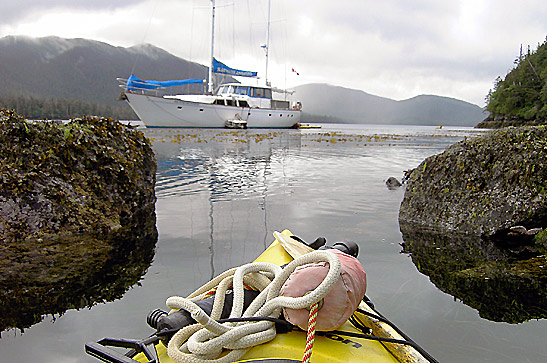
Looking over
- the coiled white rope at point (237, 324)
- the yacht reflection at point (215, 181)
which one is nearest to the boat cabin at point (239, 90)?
the yacht reflection at point (215, 181)

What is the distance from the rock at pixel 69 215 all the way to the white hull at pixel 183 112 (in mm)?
32566

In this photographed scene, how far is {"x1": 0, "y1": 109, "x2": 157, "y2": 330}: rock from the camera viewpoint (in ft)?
12.3

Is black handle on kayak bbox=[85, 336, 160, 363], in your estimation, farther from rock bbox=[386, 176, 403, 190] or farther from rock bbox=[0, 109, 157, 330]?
rock bbox=[386, 176, 403, 190]

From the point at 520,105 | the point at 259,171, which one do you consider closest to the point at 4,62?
the point at 520,105

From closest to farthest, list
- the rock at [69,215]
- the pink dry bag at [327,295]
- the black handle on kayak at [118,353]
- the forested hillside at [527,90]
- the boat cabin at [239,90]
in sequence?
the black handle on kayak at [118,353] → the pink dry bag at [327,295] → the rock at [69,215] → the boat cabin at [239,90] → the forested hillside at [527,90]

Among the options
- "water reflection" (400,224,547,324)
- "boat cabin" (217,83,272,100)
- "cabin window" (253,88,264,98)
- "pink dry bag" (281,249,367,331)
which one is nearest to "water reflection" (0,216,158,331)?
"pink dry bag" (281,249,367,331)

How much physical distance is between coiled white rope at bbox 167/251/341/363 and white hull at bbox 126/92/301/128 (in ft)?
123

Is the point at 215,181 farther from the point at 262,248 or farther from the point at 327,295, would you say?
the point at 327,295

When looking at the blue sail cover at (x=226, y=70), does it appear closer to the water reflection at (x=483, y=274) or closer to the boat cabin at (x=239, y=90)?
the boat cabin at (x=239, y=90)

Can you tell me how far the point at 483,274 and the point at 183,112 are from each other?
3786cm

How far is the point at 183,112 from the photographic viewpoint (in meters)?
39.5

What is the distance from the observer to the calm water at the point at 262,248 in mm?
2952

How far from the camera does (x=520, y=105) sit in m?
76.9

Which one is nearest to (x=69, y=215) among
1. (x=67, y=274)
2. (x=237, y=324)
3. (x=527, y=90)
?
(x=67, y=274)
